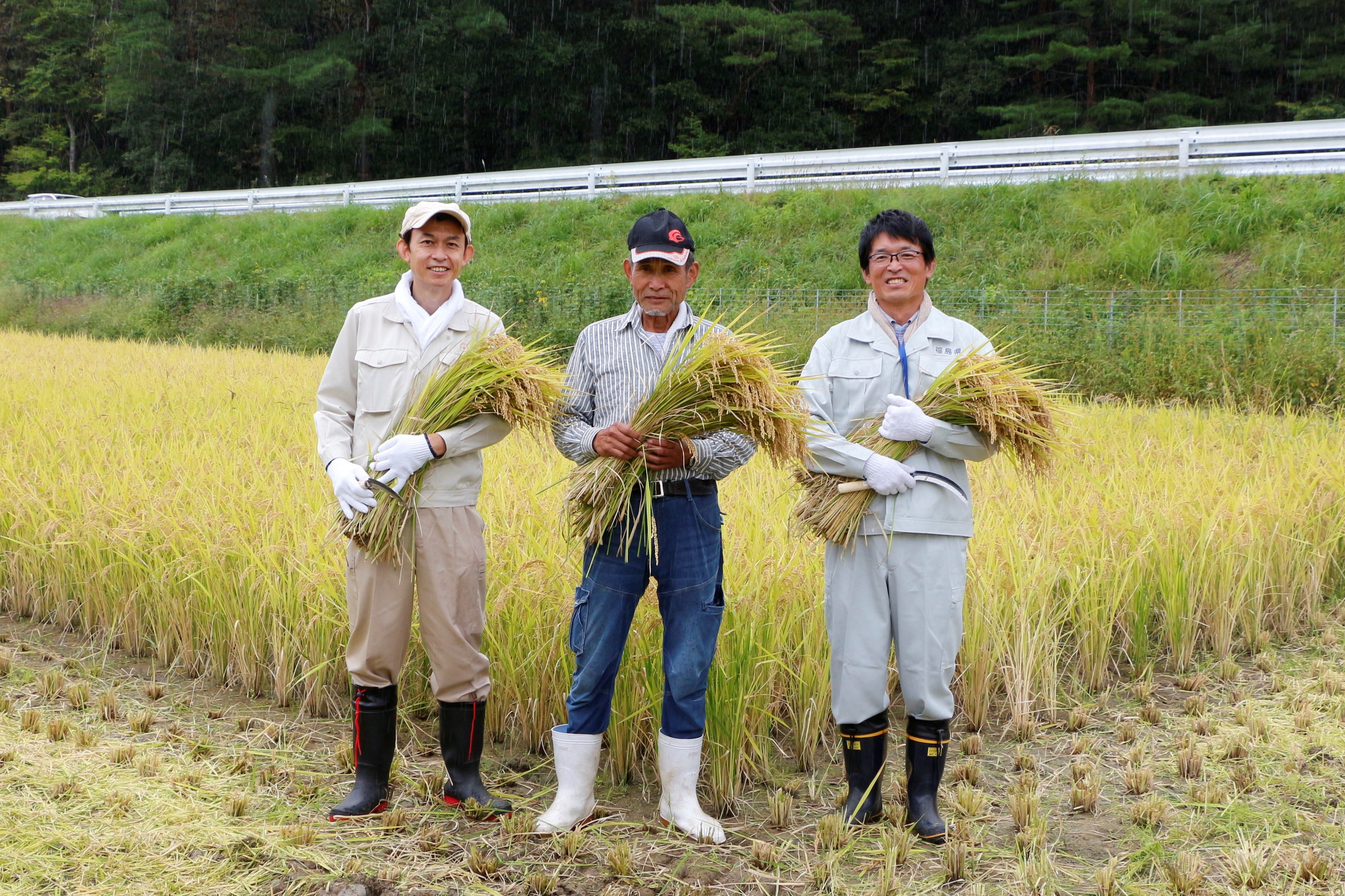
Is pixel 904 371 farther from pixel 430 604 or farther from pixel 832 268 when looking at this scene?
pixel 832 268

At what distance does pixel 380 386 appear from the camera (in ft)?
9.23

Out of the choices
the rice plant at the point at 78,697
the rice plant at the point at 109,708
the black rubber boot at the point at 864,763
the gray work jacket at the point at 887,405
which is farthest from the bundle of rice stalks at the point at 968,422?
the rice plant at the point at 78,697

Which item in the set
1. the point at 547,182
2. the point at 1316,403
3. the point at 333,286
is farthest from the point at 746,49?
the point at 1316,403

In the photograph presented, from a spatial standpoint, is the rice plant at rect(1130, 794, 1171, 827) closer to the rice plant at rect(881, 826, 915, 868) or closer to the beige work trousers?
the rice plant at rect(881, 826, 915, 868)

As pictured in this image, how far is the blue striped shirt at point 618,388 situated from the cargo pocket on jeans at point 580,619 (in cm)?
33

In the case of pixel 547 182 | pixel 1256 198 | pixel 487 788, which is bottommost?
pixel 487 788

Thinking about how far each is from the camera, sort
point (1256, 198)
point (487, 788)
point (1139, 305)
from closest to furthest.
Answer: point (487, 788) → point (1139, 305) → point (1256, 198)

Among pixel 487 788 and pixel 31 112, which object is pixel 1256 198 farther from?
pixel 31 112

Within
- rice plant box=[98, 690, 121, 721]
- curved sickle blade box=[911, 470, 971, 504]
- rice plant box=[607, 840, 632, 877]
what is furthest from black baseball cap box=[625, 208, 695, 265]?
rice plant box=[98, 690, 121, 721]

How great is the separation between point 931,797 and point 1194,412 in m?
5.83

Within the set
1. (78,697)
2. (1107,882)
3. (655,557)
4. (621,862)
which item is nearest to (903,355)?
(655,557)

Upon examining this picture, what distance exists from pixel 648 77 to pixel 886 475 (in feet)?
78.4

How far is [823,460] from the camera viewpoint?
2740mm

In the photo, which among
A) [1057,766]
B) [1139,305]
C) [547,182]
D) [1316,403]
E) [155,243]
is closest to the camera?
[1057,766]
